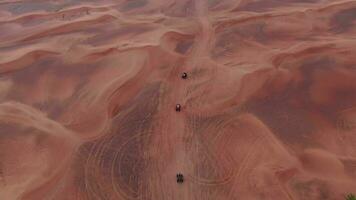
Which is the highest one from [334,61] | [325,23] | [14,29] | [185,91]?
[14,29]

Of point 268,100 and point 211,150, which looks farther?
point 268,100

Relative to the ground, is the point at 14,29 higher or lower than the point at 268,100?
higher

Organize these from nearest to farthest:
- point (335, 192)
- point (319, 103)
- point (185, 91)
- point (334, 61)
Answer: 1. point (335, 192)
2. point (319, 103)
3. point (185, 91)
4. point (334, 61)

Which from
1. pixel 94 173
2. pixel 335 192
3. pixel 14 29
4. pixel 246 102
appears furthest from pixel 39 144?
pixel 14 29

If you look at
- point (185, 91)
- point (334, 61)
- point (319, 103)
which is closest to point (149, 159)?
point (185, 91)

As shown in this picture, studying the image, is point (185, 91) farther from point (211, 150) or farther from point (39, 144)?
point (39, 144)

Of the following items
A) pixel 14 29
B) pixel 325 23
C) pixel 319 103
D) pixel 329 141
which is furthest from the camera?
pixel 14 29
